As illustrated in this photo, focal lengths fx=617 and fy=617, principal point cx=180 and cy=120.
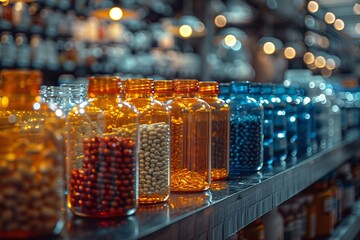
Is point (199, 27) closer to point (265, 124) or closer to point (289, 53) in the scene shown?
point (289, 53)

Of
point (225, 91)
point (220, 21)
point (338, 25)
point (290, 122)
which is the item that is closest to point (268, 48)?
point (220, 21)

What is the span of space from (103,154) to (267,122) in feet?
3.08

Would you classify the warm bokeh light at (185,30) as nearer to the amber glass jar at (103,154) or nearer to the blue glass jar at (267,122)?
the blue glass jar at (267,122)

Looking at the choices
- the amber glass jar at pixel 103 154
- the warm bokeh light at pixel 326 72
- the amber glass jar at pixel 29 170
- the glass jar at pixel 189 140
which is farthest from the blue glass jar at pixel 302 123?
the warm bokeh light at pixel 326 72

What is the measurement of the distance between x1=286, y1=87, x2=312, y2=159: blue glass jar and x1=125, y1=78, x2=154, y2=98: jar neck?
1.09 m

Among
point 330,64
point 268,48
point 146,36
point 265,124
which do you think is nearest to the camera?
point 265,124

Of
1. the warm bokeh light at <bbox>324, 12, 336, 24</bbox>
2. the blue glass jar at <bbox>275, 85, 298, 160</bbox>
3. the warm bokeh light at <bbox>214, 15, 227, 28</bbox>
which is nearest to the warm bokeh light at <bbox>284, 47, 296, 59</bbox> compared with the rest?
the warm bokeh light at <bbox>324, 12, 336, 24</bbox>

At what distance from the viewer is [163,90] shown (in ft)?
4.56

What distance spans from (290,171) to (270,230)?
0.28 meters

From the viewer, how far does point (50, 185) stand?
0.85m

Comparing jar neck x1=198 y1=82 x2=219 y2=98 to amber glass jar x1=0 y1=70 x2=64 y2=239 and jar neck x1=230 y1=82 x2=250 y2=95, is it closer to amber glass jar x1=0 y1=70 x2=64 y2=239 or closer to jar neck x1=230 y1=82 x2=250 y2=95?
jar neck x1=230 y1=82 x2=250 y2=95

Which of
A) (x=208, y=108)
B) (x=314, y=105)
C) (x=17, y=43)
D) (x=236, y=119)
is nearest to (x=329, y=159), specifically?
(x=314, y=105)

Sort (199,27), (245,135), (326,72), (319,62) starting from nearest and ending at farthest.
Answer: (245,135), (199,27), (319,62), (326,72)

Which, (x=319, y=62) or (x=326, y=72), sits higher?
(x=319, y=62)
